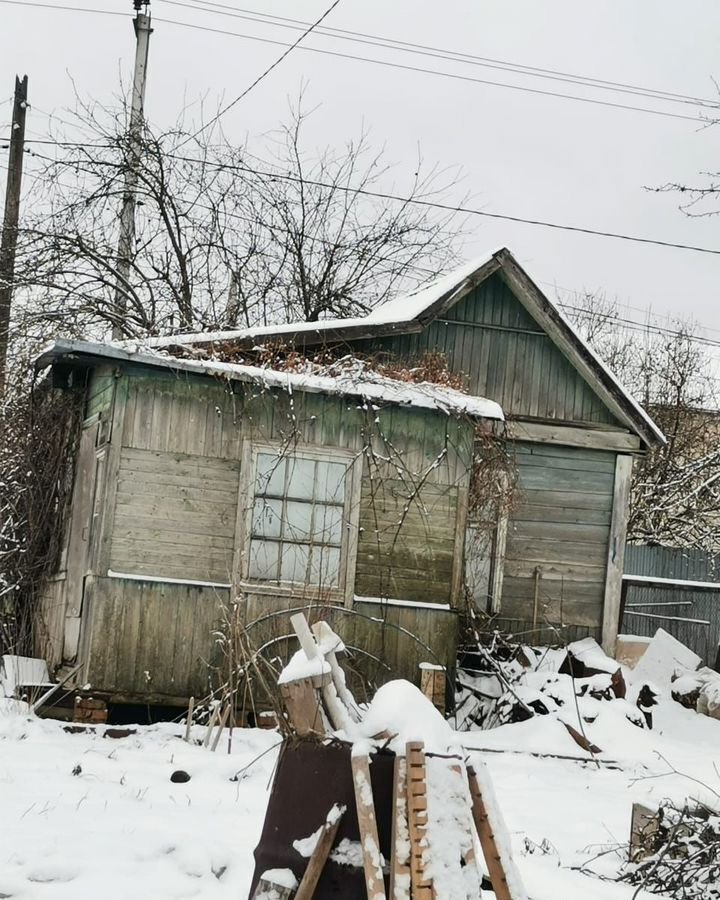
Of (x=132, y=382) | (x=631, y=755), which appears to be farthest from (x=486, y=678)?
(x=132, y=382)

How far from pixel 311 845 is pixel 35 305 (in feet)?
48.9

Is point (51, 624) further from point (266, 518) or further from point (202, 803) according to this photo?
point (202, 803)

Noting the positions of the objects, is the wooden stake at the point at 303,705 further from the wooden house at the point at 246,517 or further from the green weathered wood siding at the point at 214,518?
the green weathered wood siding at the point at 214,518

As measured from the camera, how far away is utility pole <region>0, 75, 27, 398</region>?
17875 millimetres

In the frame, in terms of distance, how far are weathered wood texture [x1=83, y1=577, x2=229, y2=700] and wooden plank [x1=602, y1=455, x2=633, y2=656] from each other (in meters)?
5.26

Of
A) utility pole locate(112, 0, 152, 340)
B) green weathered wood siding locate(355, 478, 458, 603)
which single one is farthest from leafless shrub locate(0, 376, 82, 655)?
utility pole locate(112, 0, 152, 340)

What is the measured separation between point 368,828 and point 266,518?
6.96 m

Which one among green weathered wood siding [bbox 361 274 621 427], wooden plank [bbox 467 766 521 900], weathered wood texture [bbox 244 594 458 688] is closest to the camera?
wooden plank [bbox 467 766 521 900]

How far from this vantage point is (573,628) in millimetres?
14156

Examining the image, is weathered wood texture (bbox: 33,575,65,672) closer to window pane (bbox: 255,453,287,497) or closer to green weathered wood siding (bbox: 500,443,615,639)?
window pane (bbox: 255,453,287,497)

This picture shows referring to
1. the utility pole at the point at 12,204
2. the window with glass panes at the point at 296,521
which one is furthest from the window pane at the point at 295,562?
the utility pole at the point at 12,204

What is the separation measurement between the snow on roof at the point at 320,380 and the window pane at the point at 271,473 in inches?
24.6

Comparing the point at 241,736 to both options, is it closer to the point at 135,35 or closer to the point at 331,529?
the point at 331,529

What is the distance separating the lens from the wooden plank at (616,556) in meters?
14.2
